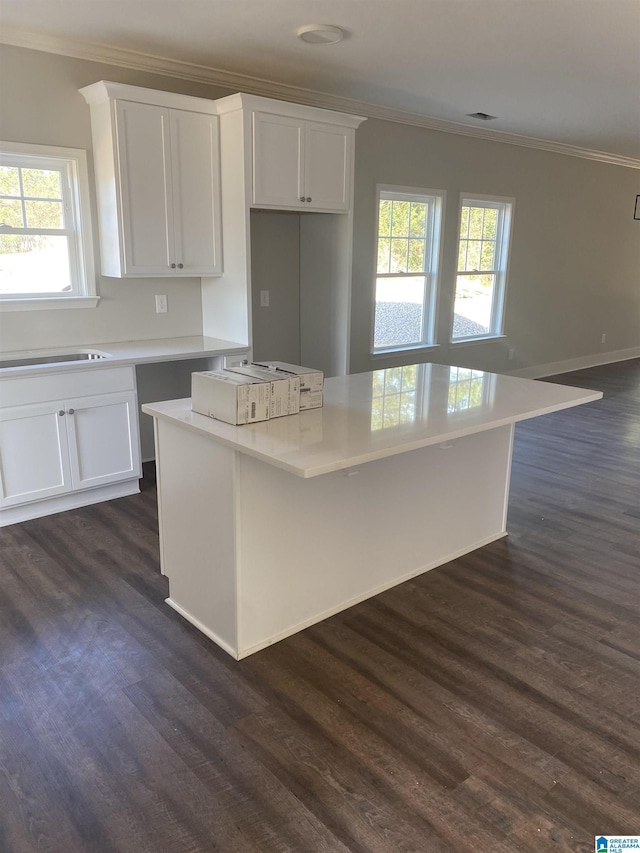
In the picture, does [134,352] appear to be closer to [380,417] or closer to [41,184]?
[41,184]

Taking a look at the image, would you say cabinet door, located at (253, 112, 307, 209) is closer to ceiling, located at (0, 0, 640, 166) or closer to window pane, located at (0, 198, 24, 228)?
ceiling, located at (0, 0, 640, 166)

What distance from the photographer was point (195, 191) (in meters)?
3.96

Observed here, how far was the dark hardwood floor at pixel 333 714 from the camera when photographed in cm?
171

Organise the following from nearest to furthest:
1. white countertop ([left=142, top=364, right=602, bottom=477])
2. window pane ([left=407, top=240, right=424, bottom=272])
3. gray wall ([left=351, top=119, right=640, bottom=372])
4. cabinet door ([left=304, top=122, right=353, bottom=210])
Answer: white countertop ([left=142, top=364, right=602, bottom=477]) < cabinet door ([left=304, top=122, right=353, bottom=210]) < gray wall ([left=351, top=119, right=640, bottom=372]) < window pane ([left=407, top=240, right=424, bottom=272])

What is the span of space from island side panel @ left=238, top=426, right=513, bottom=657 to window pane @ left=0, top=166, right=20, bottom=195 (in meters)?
2.49

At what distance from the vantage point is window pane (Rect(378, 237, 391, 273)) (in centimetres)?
567

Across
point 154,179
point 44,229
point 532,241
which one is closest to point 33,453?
point 44,229

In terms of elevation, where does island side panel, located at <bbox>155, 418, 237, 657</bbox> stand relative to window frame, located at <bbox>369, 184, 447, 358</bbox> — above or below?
below

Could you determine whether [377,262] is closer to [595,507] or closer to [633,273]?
[595,507]

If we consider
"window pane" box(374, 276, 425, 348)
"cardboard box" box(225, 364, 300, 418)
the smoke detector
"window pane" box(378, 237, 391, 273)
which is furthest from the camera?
"window pane" box(374, 276, 425, 348)

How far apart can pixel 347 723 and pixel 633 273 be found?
8389mm

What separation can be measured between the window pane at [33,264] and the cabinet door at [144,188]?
44 cm

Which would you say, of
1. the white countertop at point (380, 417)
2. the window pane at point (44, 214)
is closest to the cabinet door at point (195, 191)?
the window pane at point (44, 214)

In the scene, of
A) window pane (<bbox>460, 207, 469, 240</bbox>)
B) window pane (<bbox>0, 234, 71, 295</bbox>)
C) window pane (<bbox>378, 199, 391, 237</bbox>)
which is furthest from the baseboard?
window pane (<bbox>0, 234, 71, 295</bbox>)
